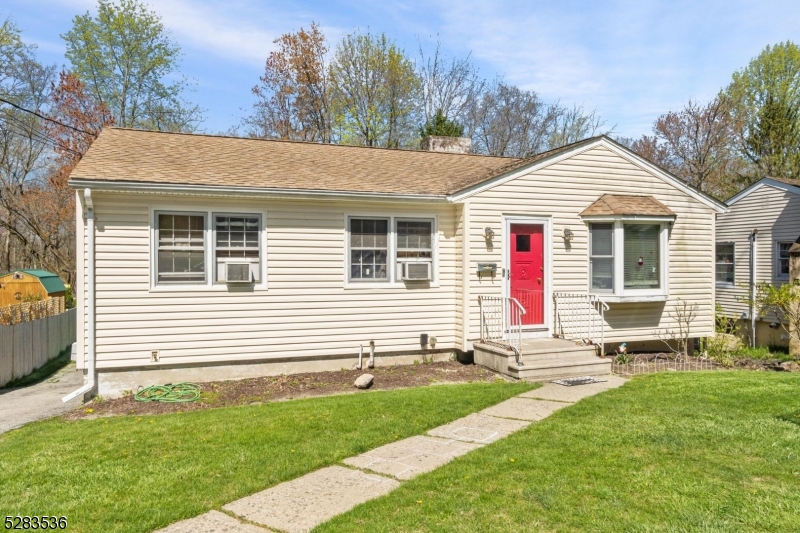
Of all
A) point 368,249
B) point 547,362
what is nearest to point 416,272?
point 368,249

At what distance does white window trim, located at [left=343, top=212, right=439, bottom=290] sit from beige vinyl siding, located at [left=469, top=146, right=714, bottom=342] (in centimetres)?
72

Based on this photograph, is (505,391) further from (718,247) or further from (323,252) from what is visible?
(718,247)

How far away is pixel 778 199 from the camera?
15781 mm

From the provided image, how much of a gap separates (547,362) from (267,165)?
6.04 metres

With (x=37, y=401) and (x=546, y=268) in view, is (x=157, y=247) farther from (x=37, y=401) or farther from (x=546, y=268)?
(x=546, y=268)

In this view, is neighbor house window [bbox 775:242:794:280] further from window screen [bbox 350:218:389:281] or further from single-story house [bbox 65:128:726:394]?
window screen [bbox 350:218:389:281]

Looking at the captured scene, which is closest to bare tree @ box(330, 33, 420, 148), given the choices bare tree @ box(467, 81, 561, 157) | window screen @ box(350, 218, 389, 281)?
bare tree @ box(467, 81, 561, 157)

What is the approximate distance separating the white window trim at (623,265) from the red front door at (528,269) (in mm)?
1002

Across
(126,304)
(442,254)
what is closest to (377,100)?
(442,254)

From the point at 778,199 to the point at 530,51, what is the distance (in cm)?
905

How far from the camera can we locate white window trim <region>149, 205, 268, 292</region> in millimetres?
8305

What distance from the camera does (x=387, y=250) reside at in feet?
31.7

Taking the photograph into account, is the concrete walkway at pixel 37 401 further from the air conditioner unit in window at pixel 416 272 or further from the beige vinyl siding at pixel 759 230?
the beige vinyl siding at pixel 759 230

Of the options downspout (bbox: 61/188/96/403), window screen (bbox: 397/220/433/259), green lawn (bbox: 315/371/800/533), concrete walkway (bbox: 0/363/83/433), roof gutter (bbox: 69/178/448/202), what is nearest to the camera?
green lawn (bbox: 315/371/800/533)
